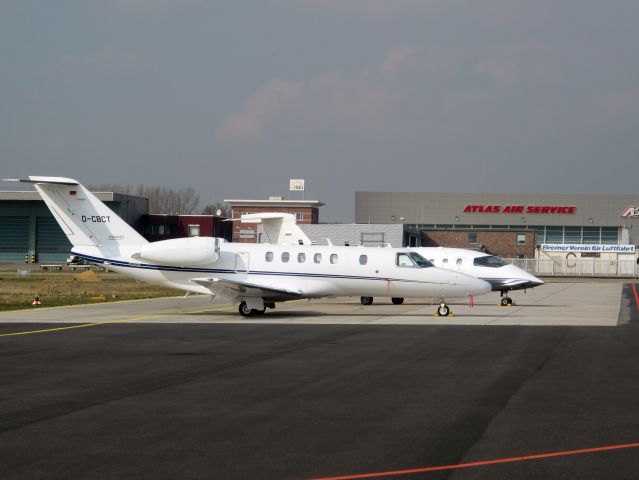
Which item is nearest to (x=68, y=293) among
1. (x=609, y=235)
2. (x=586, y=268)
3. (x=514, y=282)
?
(x=514, y=282)

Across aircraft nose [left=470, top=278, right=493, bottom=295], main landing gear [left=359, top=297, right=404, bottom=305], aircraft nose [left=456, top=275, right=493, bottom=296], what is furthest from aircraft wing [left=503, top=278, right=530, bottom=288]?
aircraft nose [left=456, top=275, right=493, bottom=296]

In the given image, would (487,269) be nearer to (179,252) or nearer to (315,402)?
(179,252)

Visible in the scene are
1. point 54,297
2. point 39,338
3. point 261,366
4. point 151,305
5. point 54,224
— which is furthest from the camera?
point 54,224

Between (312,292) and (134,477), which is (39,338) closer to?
(312,292)

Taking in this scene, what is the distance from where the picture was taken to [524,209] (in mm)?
123125

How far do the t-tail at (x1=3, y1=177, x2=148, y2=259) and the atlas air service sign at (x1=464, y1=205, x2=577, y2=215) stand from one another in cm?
9708

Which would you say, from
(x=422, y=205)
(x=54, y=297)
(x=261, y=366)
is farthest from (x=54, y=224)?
(x=261, y=366)

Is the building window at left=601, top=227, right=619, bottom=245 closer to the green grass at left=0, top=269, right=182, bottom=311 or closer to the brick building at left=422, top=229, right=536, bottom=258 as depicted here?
the brick building at left=422, top=229, right=536, bottom=258

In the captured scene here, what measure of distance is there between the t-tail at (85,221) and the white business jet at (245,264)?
0.03m

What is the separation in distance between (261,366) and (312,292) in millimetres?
14645

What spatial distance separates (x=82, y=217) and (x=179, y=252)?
375cm

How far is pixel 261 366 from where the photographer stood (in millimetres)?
16984

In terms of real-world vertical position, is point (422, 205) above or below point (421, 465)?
above

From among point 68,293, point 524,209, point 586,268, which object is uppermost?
point 524,209
